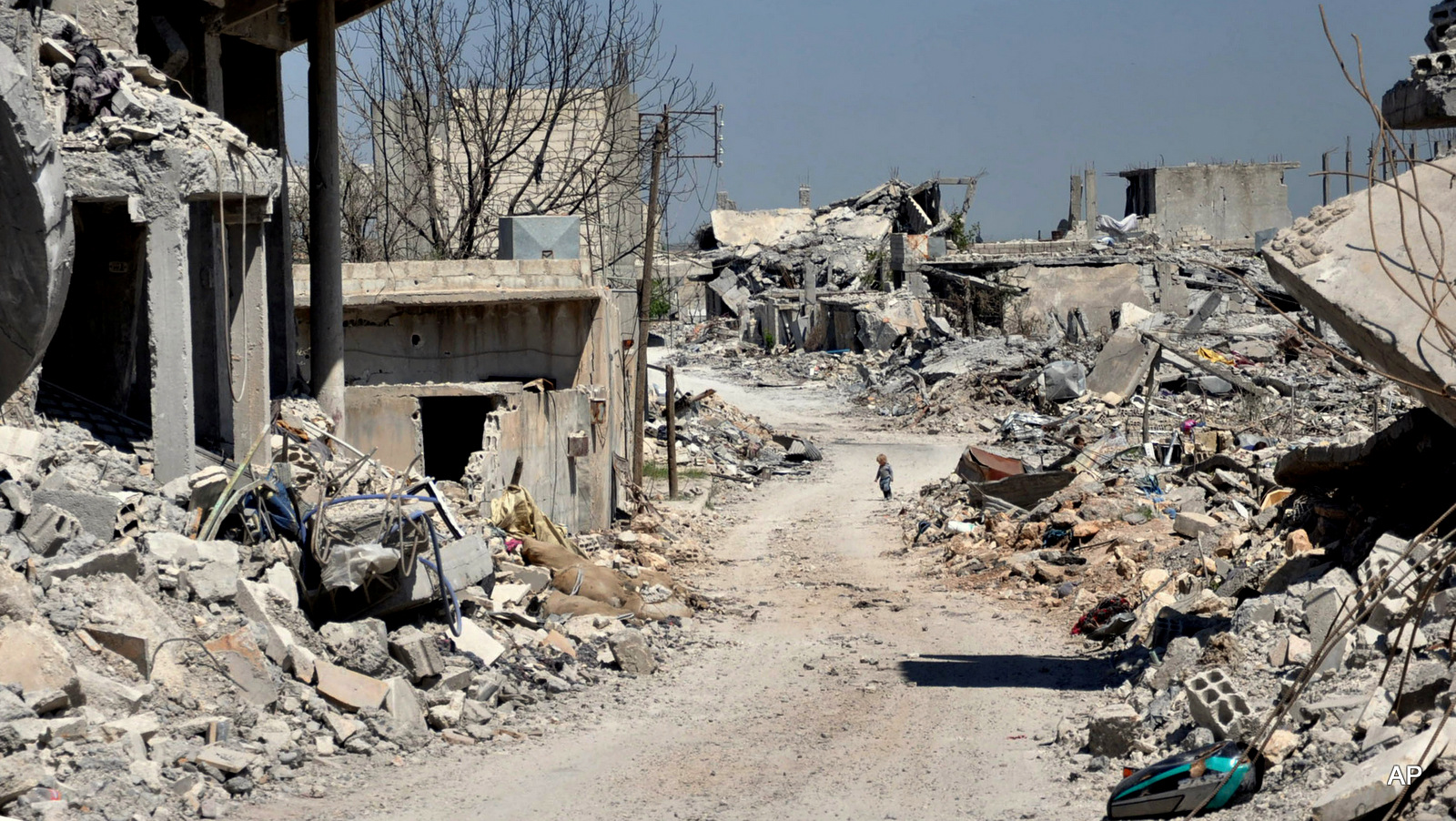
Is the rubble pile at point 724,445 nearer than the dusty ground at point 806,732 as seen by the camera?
No

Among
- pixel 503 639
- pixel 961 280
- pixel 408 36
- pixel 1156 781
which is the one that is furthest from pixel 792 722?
pixel 961 280

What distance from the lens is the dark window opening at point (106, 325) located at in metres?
9.23

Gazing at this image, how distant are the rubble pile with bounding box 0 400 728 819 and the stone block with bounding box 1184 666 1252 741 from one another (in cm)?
363

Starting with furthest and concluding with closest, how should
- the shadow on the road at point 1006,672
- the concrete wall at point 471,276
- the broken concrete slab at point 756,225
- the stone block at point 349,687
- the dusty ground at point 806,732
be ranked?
the broken concrete slab at point 756,225, the concrete wall at point 471,276, the shadow on the road at point 1006,672, the stone block at point 349,687, the dusty ground at point 806,732

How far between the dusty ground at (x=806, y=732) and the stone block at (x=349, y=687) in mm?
473

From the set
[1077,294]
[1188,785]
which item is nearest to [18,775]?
[1188,785]

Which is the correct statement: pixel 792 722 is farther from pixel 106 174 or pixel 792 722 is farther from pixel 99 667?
pixel 106 174

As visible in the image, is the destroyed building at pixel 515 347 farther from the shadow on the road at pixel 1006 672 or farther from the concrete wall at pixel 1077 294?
the concrete wall at pixel 1077 294

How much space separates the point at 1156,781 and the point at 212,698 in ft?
14.3

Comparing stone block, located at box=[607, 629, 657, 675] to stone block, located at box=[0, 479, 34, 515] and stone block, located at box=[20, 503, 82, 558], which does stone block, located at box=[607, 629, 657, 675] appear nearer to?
stone block, located at box=[20, 503, 82, 558]

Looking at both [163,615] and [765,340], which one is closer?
[163,615]

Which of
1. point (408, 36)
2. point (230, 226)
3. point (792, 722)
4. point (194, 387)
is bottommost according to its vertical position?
point (792, 722)

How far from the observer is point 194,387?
9.65m

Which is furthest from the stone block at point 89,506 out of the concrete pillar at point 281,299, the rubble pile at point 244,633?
the concrete pillar at point 281,299
